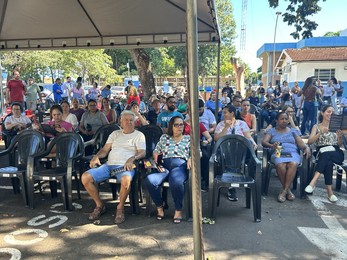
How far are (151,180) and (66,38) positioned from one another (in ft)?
18.5

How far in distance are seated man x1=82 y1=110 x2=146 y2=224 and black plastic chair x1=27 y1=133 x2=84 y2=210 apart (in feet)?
1.13

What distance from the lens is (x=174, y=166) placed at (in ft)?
14.4

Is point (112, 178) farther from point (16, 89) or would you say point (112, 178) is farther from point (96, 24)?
point (16, 89)

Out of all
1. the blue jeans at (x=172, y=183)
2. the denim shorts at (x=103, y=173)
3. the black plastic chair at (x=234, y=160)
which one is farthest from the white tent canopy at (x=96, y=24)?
the denim shorts at (x=103, y=173)

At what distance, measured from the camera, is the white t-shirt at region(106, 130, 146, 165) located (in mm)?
4574

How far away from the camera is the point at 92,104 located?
22.2 feet

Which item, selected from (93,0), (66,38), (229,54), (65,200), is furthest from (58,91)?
(229,54)

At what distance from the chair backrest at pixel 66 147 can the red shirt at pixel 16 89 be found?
18.3 feet

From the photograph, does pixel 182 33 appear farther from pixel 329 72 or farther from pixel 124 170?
pixel 329 72

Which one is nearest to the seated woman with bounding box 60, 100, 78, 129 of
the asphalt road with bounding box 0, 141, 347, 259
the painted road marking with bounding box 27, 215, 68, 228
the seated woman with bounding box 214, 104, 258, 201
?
the asphalt road with bounding box 0, 141, 347, 259

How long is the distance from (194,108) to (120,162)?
2.76m

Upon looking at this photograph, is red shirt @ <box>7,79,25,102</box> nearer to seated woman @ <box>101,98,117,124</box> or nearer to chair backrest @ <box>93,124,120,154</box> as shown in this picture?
seated woman @ <box>101,98,117,124</box>

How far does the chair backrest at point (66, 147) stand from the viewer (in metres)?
5.01

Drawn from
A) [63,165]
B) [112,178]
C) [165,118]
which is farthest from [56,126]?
[112,178]
